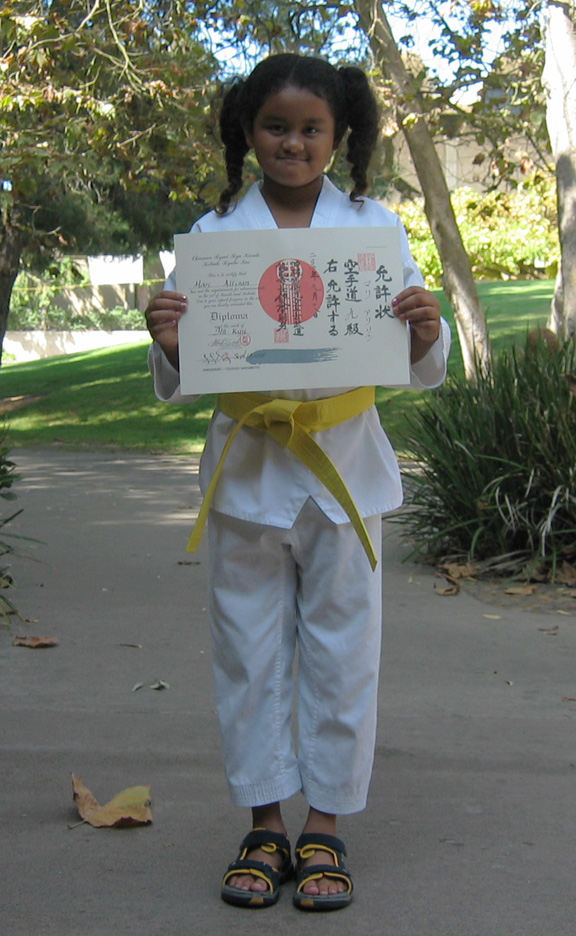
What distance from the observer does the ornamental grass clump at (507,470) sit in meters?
5.88

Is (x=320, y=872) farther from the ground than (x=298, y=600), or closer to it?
closer to it

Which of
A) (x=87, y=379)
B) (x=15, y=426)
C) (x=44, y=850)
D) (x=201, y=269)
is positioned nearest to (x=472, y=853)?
(x=44, y=850)

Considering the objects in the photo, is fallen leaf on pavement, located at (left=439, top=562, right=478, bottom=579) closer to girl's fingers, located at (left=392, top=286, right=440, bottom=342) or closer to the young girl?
the young girl

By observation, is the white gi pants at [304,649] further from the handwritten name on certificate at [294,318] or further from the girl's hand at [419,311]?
the girl's hand at [419,311]

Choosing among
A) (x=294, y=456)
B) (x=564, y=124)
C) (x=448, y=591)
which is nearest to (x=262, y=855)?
(x=294, y=456)

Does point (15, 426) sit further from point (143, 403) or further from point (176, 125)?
point (176, 125)

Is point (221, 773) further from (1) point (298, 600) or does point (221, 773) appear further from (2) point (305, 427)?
(2) point (305, 427)

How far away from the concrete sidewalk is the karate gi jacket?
0.87m

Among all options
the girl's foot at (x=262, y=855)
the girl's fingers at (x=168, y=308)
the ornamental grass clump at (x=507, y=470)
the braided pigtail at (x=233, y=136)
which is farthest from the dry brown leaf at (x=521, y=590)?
the girl's fingers at (x=168, y=308)

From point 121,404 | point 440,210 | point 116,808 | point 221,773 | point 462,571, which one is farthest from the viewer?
point 121,404

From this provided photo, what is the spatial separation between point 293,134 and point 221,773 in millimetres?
1814

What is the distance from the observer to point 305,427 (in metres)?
2.67

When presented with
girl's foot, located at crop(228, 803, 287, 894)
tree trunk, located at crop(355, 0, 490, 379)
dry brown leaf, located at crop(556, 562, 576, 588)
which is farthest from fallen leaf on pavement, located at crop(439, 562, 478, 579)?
tree trunk, located at crop(355, 0, 490, 379)

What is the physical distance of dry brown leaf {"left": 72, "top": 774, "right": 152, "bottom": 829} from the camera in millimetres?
3041
